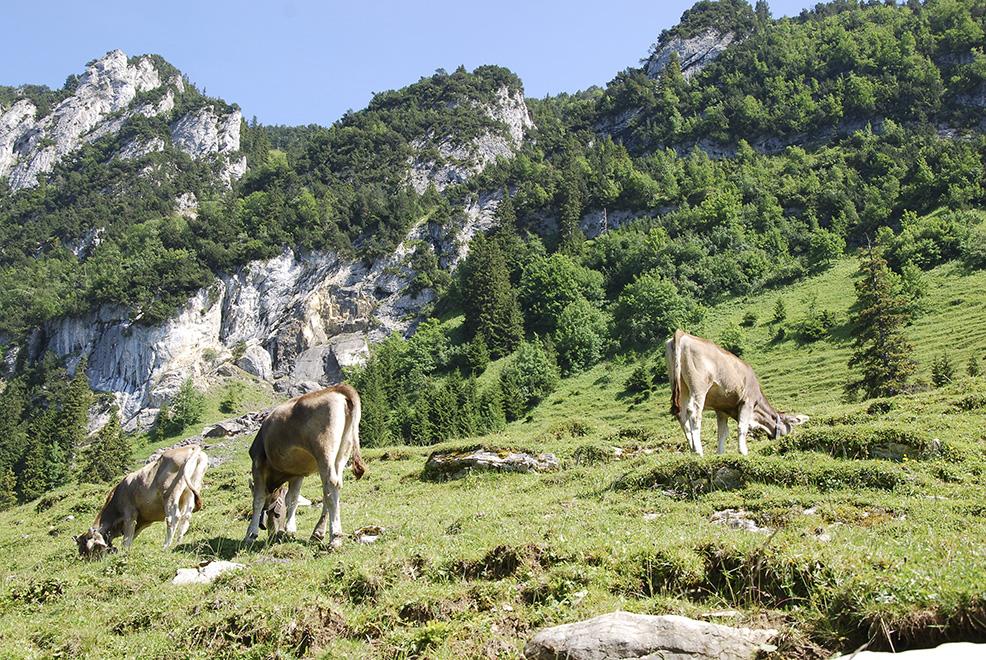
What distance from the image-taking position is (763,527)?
1041 cm

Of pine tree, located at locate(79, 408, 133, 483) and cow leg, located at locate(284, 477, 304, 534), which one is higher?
cow leg, located at locate(284, 477, 304, 534)

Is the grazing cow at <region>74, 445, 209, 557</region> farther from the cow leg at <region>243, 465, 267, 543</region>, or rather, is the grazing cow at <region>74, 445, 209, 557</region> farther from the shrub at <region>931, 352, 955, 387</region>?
the shrub at <region>931, 352, 955, 387</region>

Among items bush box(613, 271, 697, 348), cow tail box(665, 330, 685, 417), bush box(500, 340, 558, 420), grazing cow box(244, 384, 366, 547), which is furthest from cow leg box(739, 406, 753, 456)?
bush box(613, 271, 697, 348)

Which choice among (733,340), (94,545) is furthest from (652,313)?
(94,545)

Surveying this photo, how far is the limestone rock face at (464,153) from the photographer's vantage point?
154m

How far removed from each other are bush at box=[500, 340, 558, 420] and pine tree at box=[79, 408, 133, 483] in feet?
116

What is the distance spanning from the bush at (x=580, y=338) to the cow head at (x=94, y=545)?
65.8 metres

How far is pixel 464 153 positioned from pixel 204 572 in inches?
6121

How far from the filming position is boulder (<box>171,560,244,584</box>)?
34.9 feet

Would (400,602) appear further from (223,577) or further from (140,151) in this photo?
(140,151)

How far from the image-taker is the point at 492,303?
9488cm

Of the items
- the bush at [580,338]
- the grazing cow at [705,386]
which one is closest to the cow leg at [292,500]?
the grazing cow at [705,386]

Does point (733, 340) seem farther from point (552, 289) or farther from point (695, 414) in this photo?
point (695, 414)

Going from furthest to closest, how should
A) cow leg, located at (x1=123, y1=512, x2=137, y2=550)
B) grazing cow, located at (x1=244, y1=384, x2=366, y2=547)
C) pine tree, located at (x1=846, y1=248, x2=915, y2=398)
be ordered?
1. pine tree, located at (x1=846, y1=248, x2=915, y2=398)
2. cow leg, located at (x1=123, y1=512, x2=137, y2=550)
3. grazing cow, located at (x1=244, y1=384, x2=366, y2=547)
